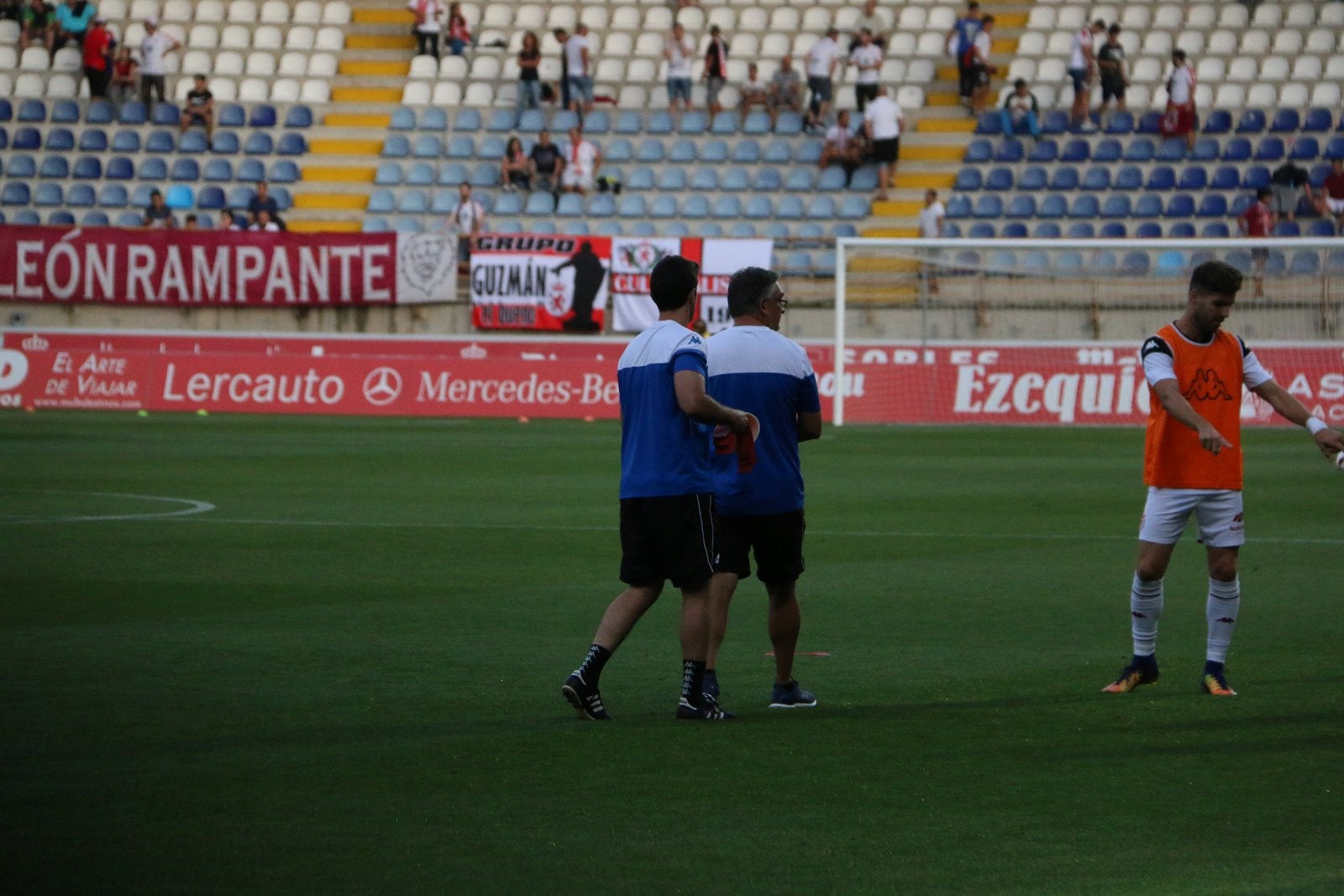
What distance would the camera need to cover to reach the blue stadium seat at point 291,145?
124ft

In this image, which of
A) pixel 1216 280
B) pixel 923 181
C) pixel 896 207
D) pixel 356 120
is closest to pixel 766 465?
pixel 1216 280

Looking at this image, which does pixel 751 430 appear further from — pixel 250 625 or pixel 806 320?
pixel 806 320

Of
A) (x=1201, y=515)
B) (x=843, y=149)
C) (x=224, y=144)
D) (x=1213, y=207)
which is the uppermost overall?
(x=224, y=144)

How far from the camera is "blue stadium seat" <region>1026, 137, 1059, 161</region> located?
34875 millimetres

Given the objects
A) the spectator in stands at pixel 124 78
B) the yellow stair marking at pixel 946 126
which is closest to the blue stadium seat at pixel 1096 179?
the yellow stair marking at pixel 946 126

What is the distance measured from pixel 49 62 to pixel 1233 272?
35.0 meters

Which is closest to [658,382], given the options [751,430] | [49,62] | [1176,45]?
[751,430]

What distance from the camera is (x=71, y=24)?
39031 mm

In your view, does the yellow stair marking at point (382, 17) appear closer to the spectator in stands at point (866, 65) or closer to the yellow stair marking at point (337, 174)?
the yellow stair marking at point (337, 174)

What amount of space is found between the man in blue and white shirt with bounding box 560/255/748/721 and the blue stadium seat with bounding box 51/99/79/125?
3309 cm

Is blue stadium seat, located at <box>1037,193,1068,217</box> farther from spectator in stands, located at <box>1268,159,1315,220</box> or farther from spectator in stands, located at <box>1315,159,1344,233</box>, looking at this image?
spectator in stands, located at <box>1315,159,1344,233</box>

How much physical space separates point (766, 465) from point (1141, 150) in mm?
28443

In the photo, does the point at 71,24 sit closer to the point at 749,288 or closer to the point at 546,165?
the point at 546,165

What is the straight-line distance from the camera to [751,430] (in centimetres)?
737
